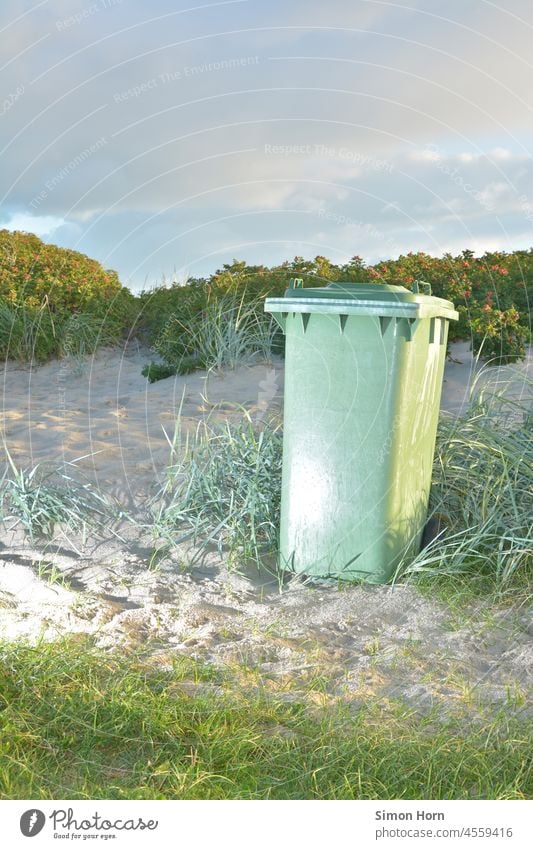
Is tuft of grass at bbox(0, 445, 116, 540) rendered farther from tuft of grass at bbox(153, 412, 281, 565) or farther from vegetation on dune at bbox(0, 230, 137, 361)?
vegetation on dune at bbox(0, 230, 137, 361)

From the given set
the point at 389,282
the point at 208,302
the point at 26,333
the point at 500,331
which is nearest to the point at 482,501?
the point at 500,331

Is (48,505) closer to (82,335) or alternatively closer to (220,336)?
(220,336)

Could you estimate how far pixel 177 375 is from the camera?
7.92 m

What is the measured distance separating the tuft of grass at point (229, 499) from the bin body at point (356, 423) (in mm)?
287

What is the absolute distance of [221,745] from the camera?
8.56 feet

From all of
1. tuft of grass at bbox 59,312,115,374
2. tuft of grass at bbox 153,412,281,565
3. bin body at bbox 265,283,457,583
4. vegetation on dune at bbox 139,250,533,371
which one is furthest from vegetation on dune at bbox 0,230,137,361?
bin body at bbox 265,283,457,583

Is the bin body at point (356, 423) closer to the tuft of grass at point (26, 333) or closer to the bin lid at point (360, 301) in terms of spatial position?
the bin lid at point (360, 301)

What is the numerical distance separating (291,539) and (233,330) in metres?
3.85

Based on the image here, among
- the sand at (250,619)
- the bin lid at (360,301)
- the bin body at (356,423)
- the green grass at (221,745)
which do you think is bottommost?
the green grass at (221,745)

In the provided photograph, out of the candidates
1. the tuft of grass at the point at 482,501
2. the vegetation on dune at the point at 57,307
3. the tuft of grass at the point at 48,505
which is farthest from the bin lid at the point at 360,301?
the vegetation on dune at the point at 57,307

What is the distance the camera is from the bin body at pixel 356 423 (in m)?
3.75

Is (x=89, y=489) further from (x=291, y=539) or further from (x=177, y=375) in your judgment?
(x=177, y=375)

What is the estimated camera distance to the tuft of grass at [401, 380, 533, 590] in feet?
12.9
